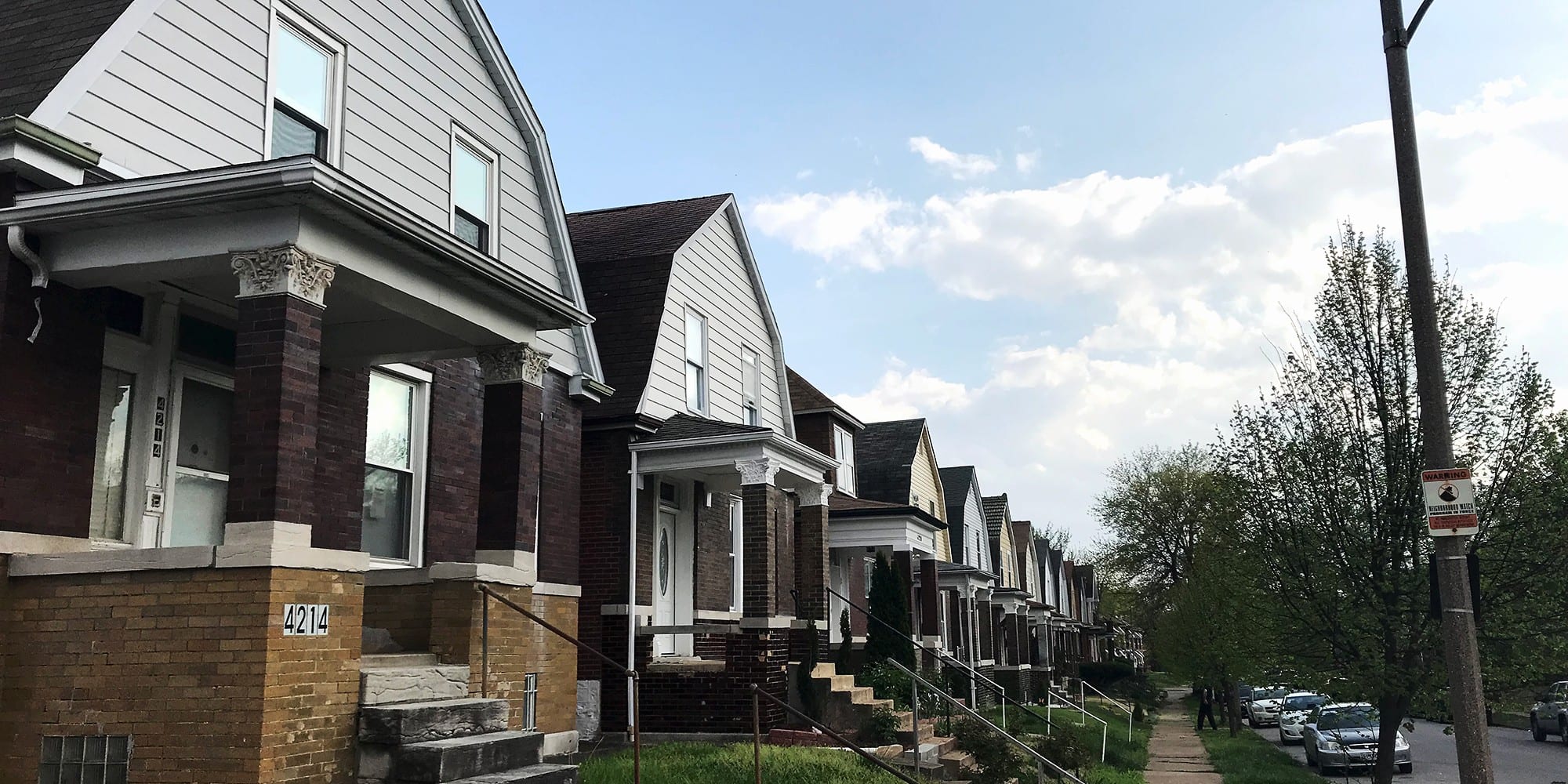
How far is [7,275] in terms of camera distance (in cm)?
732

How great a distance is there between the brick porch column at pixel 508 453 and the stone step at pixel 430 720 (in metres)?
1.43

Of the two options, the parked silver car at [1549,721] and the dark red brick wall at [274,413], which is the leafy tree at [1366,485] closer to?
the dark red brick wall at [274,413]

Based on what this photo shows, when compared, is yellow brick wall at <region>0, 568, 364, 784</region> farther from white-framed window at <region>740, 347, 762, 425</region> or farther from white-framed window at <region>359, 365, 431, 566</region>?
white-framed window at <region>740, 347, 762, 425</region>

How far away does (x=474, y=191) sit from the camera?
→ 12.8 meters

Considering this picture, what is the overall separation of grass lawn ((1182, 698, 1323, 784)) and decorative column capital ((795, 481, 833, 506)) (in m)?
8.78

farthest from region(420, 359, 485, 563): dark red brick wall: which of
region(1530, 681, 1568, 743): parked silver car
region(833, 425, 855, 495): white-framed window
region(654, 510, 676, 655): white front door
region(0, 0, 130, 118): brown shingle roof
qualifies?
region(1530, 681, 1568, 743): parked silver car

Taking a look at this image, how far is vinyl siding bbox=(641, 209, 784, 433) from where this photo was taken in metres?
17.1

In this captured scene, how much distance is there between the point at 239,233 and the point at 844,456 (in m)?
22.4

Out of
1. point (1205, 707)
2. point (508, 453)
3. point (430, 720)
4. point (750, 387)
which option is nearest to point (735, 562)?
point (750, 387)

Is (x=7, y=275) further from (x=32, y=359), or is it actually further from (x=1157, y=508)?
(x=1157, y=508)

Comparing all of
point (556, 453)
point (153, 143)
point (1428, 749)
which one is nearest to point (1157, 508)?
point (1428, 749)

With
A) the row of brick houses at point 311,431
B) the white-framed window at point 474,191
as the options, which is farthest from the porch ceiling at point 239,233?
the white-framed window at point 474,191

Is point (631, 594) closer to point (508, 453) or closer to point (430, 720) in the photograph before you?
point (508, 453)

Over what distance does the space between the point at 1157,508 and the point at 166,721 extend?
190ft
